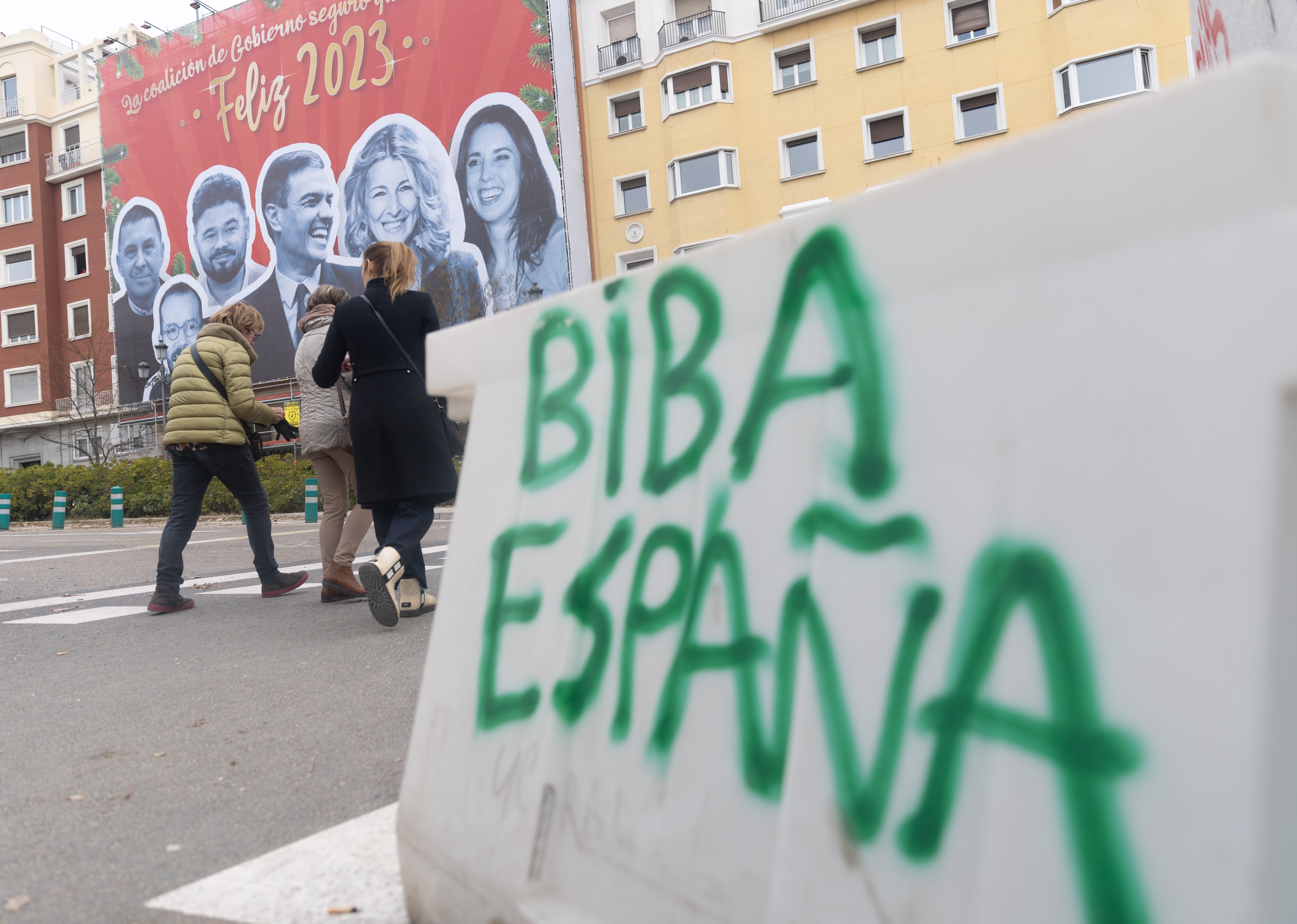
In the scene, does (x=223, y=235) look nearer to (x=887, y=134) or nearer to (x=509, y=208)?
(x=509, y=208)

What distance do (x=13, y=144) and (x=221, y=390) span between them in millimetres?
52907

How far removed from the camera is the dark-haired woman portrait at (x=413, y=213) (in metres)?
33.1

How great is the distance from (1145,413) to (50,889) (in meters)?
2.11

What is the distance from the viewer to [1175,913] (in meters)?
0.85

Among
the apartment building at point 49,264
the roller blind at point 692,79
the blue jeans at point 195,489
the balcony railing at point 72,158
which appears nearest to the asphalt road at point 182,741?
the blue jeans at point 195,489

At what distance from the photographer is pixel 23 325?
46.8m

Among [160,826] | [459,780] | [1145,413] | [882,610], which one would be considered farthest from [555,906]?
[160,826]

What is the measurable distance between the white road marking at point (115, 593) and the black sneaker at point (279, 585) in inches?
20.0

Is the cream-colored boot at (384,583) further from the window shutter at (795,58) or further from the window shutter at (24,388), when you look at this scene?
the window shutter at (24,388)

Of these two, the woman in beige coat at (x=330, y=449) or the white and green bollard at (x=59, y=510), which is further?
the white and green bollard at (x=59, y=510)

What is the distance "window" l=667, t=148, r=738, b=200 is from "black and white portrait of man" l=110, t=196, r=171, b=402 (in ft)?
75.3

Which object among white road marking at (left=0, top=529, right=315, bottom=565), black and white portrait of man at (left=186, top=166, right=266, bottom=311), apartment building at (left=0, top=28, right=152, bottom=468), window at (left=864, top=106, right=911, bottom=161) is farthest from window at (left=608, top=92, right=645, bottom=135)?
apartment building at (left=0, top=28, right=152, bottom=468)

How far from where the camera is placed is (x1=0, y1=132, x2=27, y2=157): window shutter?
4825 cm

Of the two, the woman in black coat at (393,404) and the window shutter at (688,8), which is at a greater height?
the window shutter at (688,8)
